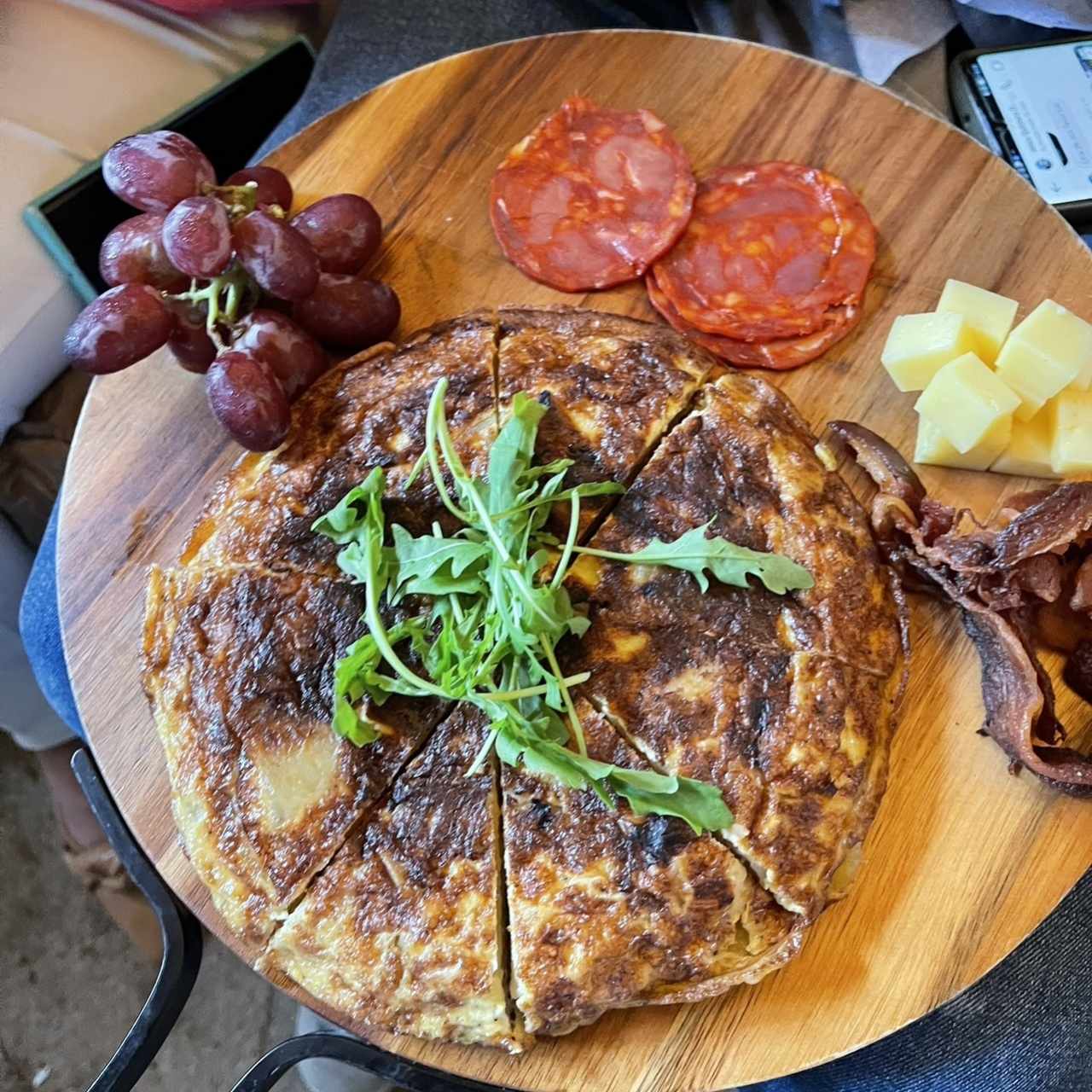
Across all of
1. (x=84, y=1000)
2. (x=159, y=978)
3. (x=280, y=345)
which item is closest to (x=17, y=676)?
(x=84, y=1000)

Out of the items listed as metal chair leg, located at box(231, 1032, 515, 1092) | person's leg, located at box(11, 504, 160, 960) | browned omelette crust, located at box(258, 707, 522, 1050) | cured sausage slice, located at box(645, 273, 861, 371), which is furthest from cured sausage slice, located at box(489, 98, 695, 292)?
person's leg, located at box(11, 504, 160, 960)

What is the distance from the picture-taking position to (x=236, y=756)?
1.94 metres

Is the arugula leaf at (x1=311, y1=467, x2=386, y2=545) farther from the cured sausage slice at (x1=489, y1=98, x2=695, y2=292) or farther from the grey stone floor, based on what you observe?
the grey stone floor

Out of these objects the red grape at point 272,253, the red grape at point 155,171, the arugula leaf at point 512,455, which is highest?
the red grape at point 155,171

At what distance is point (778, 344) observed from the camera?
7.58ft

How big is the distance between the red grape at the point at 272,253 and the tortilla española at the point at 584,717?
0.26m

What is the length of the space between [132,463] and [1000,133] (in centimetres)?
223

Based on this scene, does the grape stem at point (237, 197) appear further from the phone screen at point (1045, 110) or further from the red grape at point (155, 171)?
the phone screen at point (1045, 110)

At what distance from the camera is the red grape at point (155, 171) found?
2057 mm

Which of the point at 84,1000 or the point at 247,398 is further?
the point at 84,1000

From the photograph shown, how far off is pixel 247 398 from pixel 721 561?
96 cm

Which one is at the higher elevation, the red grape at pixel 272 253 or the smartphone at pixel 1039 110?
the red grape at pixel 272 253

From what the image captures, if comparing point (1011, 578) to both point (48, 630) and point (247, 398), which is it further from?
point (48, 630)

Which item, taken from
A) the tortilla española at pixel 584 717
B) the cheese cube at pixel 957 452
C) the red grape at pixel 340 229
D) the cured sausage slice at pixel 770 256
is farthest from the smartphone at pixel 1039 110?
the red grape at pixel 340 229
